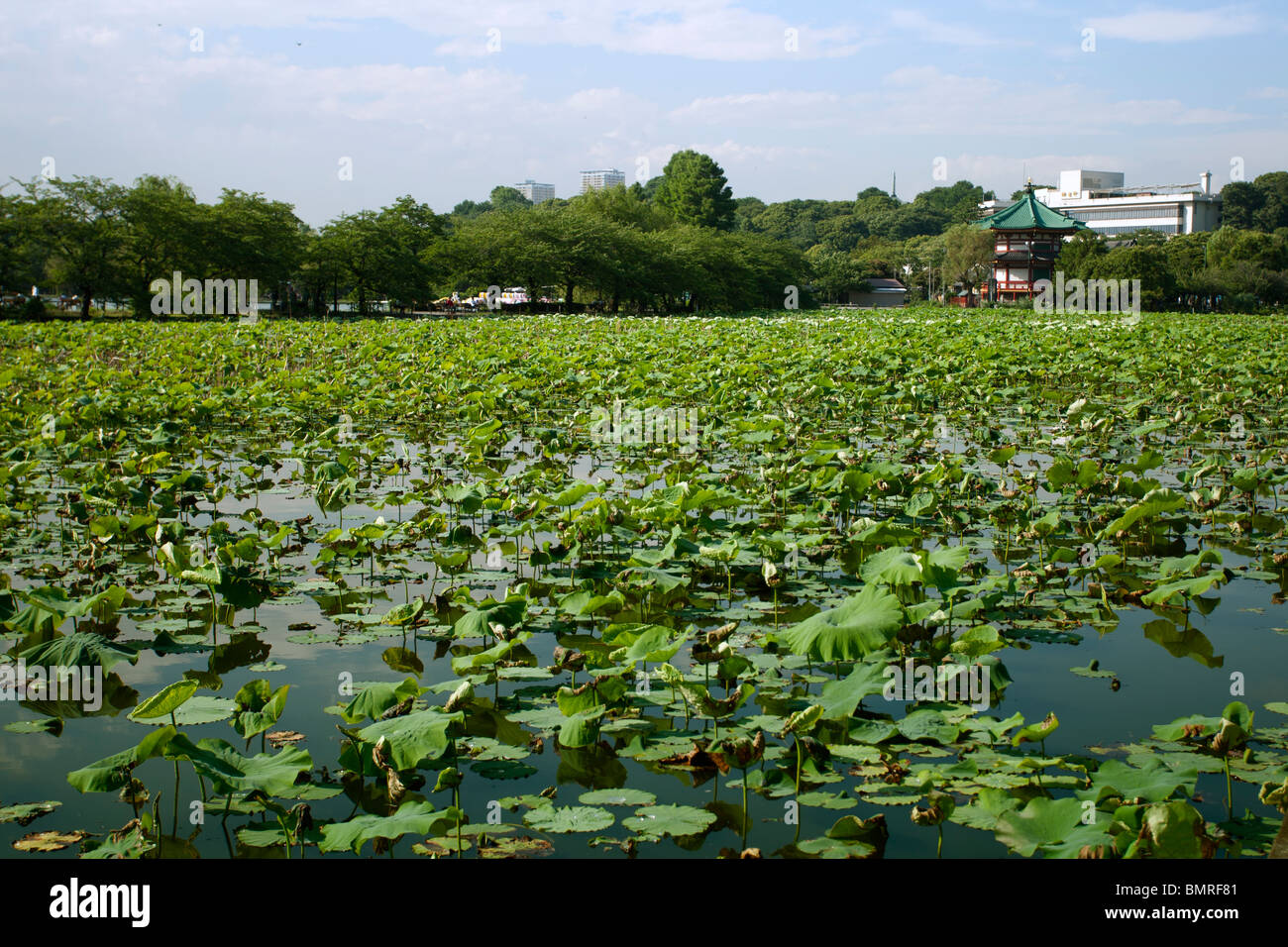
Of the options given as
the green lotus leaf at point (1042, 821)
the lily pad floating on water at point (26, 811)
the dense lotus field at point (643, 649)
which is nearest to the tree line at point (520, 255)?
the dense lotus field at point (643, 649)

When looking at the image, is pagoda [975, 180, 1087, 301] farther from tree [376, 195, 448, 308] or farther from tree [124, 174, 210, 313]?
tree [124, 174, 210, 313]

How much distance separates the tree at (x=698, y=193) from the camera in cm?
6125

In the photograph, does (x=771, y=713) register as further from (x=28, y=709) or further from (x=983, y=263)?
(x=983, y=263)

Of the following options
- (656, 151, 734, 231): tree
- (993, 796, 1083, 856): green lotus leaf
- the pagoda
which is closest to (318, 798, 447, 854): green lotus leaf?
(993, 796, 1083, 856): green lotus leaf

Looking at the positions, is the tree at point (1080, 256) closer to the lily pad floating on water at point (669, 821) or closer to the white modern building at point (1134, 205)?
the white modern building at point (1134, 205)

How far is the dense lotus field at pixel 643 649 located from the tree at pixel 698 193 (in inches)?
2184

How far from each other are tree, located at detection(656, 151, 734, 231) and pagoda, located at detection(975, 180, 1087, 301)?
1892cm

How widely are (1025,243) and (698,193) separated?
2156 cm

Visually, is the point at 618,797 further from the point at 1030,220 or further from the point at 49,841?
the point at 1030,220

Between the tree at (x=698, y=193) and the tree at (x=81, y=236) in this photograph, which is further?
the tree at (x=698, y=193)

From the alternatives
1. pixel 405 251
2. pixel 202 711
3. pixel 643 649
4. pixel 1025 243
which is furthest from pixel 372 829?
pixel 1025 243

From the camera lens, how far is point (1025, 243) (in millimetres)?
46906
